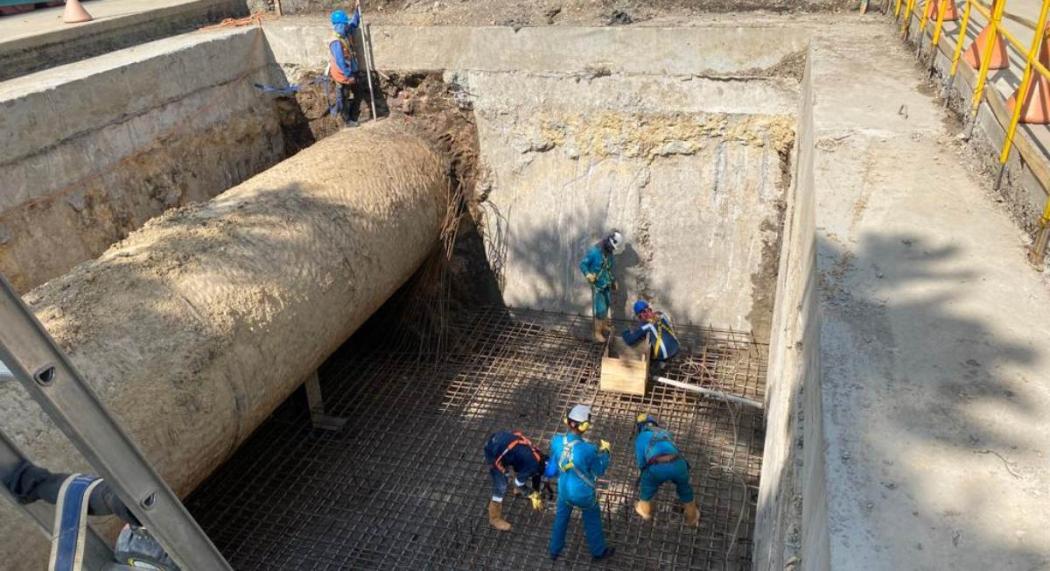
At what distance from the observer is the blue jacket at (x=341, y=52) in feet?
20.7

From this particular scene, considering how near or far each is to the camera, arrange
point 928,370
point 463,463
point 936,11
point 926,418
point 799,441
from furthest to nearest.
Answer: point 463,463 < point 936,11 < point 799,441 < point 928,370 < point 926,418

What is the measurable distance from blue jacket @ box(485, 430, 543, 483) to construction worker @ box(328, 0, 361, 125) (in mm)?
3814

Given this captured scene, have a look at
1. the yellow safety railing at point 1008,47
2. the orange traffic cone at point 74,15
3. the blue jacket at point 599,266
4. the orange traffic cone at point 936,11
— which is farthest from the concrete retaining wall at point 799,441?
the orange traffic cone at point 74,15

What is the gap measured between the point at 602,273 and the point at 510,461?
225 centimetres

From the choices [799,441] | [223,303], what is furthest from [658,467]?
[223,303]

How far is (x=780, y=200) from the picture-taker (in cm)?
582

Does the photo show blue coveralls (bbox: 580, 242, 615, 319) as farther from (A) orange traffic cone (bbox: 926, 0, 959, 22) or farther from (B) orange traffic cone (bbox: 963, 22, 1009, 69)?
(B) orange traffic cone (bbox: 963, 22, 1009, 69)

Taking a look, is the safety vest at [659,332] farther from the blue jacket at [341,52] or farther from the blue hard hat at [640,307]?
the blue jacket at [341,52]

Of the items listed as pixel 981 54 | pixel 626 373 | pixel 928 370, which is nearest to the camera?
pixel 928 370

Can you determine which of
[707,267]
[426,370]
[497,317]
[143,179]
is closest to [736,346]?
[707,267]

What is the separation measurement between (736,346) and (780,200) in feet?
4.48

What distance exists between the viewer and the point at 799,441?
7.36 ft

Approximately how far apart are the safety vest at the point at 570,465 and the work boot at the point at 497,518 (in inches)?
25.1

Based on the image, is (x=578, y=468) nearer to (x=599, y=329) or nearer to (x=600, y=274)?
(x=600, y=274)
